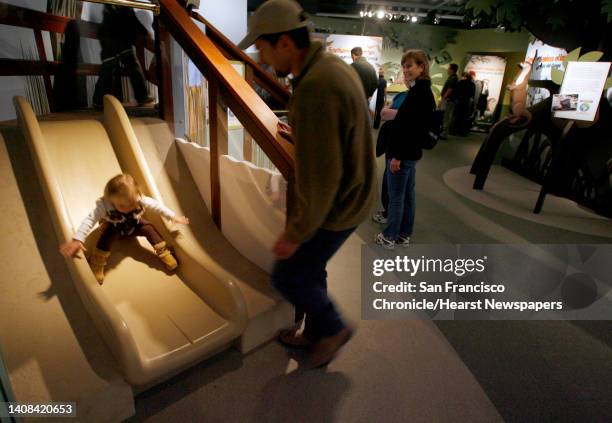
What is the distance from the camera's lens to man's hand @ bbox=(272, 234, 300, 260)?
1.52 meters

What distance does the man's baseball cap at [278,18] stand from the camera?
53.2 inches

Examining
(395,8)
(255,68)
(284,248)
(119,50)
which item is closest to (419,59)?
(255,68)

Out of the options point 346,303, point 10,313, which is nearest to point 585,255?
point 346,303

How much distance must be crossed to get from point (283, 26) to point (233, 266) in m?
1.57

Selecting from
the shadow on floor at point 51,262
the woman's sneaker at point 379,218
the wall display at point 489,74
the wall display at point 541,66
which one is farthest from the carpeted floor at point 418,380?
the wall display at point 489,74

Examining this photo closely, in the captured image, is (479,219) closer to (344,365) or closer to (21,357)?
(344,365)

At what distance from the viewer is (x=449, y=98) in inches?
391

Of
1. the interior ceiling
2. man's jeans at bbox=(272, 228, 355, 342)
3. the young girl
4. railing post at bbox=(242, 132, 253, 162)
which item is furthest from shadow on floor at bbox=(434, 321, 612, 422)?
the interior ceiling

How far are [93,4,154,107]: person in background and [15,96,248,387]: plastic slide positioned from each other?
1441 mm

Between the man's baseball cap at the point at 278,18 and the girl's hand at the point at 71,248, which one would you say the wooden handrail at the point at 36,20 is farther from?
the man's baseball cap at the point at 278,18

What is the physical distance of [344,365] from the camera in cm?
207

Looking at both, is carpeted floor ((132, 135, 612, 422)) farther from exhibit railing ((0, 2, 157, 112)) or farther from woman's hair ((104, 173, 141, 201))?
exhibit railing ((0, 2, 157, 112))

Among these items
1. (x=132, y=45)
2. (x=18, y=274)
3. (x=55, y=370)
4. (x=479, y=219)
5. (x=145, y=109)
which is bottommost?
(x=479, y=219)

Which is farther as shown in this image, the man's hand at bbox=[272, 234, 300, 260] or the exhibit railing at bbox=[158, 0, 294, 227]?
the exhibit railing at bbox=[158, 0, 294, 227]
